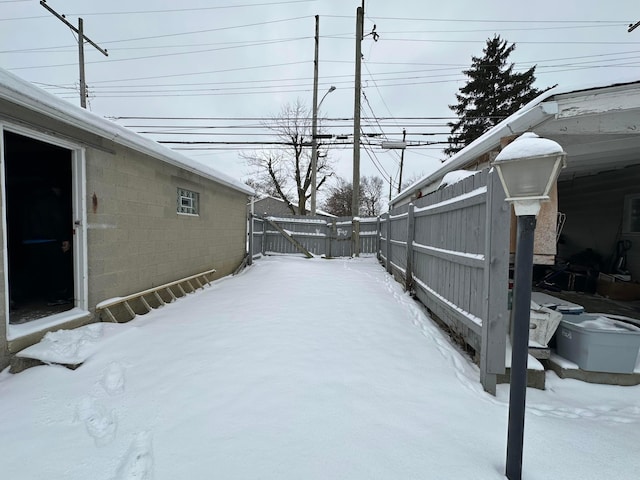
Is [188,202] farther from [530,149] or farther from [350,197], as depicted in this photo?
[350,197]

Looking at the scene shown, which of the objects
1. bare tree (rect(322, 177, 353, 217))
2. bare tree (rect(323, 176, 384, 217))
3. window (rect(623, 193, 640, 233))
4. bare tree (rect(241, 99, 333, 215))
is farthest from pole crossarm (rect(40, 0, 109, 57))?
bare tree (rect(322, 177, 353, 217))

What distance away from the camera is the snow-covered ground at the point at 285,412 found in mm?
1641

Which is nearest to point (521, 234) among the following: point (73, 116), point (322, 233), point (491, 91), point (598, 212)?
point (73, 116)

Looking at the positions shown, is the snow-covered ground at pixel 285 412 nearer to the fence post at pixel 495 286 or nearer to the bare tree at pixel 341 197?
the fence post at pixel 495 286

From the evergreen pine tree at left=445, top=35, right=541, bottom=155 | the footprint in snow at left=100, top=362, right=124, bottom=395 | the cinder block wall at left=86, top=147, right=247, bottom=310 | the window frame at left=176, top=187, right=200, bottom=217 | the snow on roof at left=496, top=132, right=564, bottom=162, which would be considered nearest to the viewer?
the snow on roof at left=496, top=132, right=564, bottom=162

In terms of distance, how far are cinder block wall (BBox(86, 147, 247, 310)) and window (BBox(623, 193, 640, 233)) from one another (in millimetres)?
8256

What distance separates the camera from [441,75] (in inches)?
613

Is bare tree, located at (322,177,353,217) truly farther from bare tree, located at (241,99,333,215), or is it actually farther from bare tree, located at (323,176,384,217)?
bare tree, located at (241,99,333,215)

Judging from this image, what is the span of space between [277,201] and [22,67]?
1861 cm

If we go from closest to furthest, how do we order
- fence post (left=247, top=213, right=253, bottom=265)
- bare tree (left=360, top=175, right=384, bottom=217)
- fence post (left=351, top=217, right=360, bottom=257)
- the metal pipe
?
the metal pipe
fence post (left=247, top=213, right=253, bottom=265)
fence post (left=351, top=217, right=360, bottom=257)
bare tree (left=360, top=175, right=384, bottom=217)

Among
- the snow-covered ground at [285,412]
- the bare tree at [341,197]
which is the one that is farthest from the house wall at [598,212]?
the bare tree at [341,197]

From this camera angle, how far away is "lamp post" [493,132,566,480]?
4.74ft

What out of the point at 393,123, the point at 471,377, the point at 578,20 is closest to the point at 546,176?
the point at 471,377

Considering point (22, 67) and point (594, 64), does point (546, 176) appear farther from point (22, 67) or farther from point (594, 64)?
point (22, 67)
